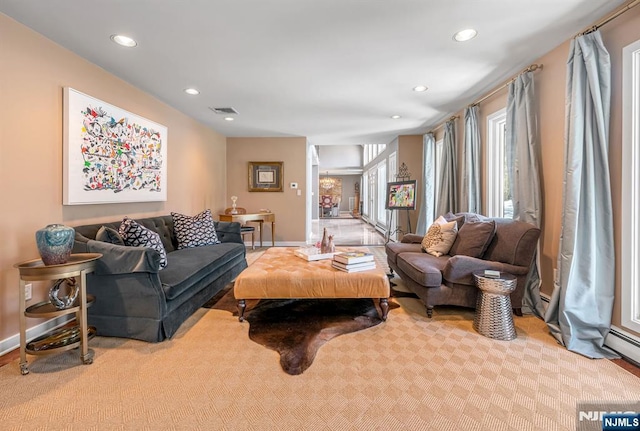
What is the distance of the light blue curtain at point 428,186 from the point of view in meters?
5.61

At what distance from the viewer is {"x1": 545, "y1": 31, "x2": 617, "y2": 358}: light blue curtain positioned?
2.10 m

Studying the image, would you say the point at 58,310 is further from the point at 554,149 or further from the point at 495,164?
the point at 495,164

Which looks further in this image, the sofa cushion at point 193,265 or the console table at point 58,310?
the sofa cushion at point 193,265

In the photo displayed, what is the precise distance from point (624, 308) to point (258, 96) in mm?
4035

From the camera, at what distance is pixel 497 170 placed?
148 inches

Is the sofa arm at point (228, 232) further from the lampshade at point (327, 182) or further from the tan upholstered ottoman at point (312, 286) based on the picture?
the lampshade at point (327, 182)

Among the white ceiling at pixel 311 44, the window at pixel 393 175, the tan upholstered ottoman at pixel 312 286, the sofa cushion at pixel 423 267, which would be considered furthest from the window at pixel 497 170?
the window at pixel 393 175

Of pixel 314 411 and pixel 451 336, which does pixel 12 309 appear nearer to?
pixel 314 411

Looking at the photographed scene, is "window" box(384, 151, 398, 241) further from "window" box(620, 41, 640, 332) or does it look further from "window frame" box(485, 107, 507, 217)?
"window" box(620, 41, 640, 332)

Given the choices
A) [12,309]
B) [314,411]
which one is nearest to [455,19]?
[314,411]

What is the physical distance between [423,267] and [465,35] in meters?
1.97

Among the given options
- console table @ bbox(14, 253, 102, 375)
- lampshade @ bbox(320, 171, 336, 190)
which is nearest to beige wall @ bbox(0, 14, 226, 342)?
console table @ bbox(14, 253, 102, 375)

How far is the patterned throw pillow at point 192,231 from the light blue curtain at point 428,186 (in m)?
→ 3.78

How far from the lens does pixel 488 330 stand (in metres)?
2.30
